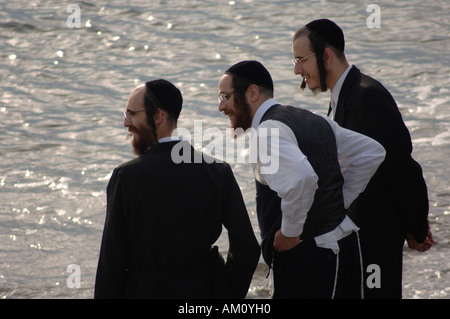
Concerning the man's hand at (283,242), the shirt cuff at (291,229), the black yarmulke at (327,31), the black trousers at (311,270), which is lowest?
the black trousers at (311,270)

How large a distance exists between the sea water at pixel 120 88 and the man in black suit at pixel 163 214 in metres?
2.54

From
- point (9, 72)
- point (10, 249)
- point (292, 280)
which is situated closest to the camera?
point (292, 280)

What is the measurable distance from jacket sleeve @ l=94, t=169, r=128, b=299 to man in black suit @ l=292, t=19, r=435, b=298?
1.22 m

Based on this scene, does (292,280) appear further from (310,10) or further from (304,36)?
(310,10)

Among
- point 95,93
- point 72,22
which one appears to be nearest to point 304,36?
point 95,93

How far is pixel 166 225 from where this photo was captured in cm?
320

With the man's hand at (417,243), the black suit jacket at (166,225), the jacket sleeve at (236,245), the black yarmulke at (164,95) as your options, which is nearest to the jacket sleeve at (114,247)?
the black suit jacket at (166,225)

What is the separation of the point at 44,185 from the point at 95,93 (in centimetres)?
429

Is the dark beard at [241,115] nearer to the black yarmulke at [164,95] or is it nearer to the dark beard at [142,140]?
the black yarmulke at [164,95]

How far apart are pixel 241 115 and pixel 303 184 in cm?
56

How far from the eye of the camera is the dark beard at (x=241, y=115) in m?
3.38

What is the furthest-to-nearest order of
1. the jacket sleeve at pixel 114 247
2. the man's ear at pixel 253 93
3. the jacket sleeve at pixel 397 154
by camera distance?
1. the jacket sleeve at pixel 397 154
2. the man's ear at pixel 253 93
3. the jacket sleeve at pixel 114 247

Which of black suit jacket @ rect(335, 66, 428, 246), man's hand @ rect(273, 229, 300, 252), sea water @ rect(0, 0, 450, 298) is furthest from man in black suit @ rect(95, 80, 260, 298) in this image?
sea water @ rect(0, 0, 450, 298)
